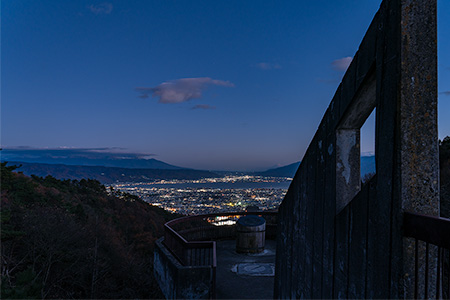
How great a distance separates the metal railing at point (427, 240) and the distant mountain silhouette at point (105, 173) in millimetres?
129802

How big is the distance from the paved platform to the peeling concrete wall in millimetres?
5055

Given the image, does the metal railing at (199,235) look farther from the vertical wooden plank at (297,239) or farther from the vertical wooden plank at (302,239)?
the vertical wooden plank at (302,239)

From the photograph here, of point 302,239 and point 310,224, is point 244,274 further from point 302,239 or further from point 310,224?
point 310,224

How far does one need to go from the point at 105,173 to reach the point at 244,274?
158615 millimetres

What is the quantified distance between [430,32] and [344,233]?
1799 mm

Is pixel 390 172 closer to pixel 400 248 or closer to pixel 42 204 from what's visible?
pixel 400 248

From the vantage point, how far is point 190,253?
328 inches

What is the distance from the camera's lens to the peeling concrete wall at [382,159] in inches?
78.6

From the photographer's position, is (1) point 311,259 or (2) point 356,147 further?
(1) point 311,259

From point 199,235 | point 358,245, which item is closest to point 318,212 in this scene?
point 358,245

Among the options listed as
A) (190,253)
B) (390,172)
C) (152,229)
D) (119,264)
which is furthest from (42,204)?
(390,172)

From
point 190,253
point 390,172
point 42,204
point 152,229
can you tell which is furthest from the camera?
point 152,229

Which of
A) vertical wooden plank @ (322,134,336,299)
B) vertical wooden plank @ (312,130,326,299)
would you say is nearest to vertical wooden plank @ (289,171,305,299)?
vertical wooden plank @ (312,130,326,299)

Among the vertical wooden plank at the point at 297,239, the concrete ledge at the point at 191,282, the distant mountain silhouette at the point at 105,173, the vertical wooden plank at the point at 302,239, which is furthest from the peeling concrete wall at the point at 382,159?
the distant mountain silhouette at the point at 105,173
